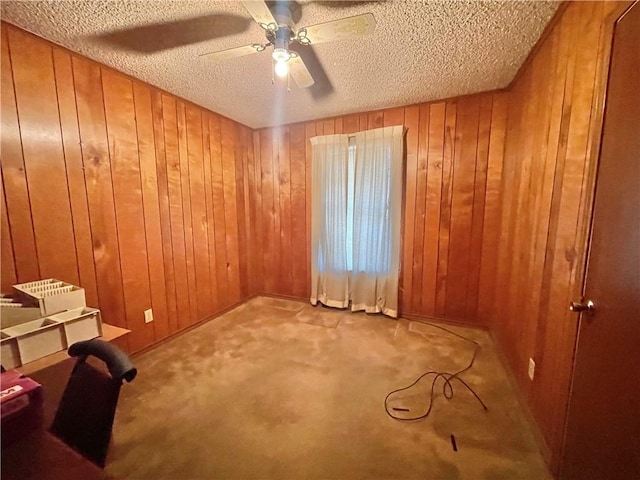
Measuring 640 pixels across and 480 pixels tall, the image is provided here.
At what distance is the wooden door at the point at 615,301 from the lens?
0.84 metres

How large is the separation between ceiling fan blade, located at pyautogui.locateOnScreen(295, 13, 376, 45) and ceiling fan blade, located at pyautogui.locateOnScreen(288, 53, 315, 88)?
15 centimetres

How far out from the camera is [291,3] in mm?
1367

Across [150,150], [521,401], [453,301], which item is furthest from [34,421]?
[453,301]

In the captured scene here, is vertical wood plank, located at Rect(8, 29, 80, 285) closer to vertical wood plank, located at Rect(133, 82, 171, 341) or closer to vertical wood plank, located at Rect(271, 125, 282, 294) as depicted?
vertical wood plank, located at Rect(133, 82, 171, 341)

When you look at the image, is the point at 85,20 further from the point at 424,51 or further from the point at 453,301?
the point at 453,301

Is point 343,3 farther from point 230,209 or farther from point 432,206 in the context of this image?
point 230,209

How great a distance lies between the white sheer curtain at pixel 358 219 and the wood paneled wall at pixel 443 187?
5.7 inches

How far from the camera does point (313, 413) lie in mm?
1657

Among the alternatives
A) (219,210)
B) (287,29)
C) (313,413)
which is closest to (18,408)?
(313,413)

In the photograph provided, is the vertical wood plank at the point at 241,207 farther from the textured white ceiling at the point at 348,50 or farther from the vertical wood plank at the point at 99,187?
the vertical wood plank at the point at 99,187

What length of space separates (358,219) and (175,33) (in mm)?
2127

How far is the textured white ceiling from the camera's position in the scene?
4.67 feet

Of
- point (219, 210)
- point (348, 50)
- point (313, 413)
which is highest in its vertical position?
point (348, 50)

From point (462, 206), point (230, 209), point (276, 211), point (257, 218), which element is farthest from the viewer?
point (257, 218)
